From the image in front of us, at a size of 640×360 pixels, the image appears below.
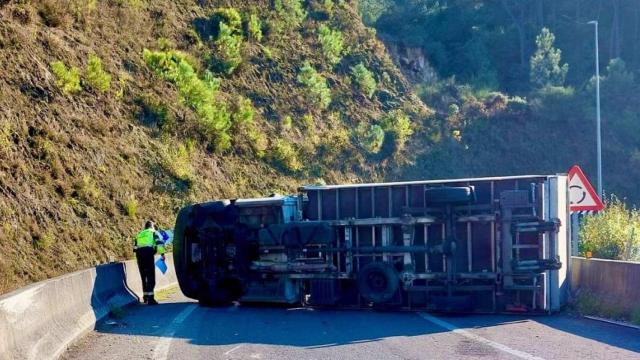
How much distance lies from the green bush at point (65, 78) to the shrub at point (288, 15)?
59.0ft

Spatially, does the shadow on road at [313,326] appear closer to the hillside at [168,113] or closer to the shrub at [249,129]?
the hillside at [168,113]

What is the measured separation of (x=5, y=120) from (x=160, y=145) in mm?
7895

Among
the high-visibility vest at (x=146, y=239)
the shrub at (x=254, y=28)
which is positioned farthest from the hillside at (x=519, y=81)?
the high-visibility vest at (x=146, y=239)

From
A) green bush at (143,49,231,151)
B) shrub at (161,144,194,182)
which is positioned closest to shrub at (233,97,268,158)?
green bush at (143,49,231,151)

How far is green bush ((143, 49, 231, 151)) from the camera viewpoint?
101ft

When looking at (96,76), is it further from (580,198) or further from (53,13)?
(580,198)

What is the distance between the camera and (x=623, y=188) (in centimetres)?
4253

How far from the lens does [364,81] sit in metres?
42.5

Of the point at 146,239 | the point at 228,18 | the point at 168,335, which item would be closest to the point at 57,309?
the point at 168,335

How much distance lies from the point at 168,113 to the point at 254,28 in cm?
1151

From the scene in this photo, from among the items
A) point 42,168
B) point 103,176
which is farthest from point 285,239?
Result: point 103,176

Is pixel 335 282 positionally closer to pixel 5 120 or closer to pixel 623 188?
pixel 5 120

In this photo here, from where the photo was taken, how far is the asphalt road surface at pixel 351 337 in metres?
9.60

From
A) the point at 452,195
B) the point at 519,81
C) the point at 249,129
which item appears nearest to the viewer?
the point at 452,195
